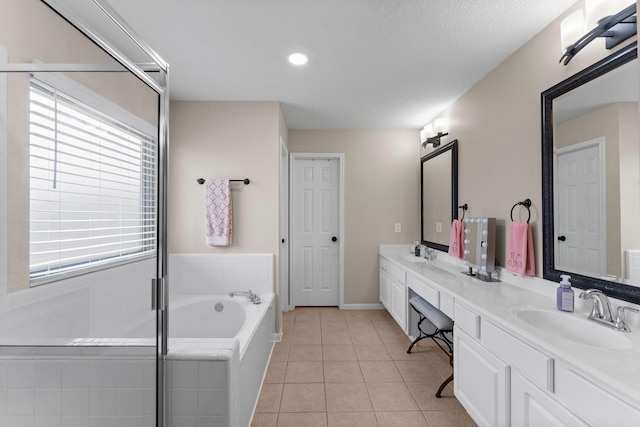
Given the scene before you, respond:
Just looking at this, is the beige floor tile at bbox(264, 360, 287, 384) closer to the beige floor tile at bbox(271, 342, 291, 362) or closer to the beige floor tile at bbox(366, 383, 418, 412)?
the beige floor tile at bbox(271, 342, 291, 362)

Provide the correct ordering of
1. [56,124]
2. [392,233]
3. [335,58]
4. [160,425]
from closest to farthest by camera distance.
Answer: [56,124] < [160,425] < [335,58] < [392,233]

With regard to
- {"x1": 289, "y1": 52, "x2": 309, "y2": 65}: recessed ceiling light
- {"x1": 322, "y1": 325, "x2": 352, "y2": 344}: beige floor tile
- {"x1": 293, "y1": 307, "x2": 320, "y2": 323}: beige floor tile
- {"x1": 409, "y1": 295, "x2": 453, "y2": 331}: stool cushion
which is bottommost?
{"x1": 322, "y1": 325, "x2": 352, "y2": 344}: beige floor tile

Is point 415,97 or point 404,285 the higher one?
point 415,97

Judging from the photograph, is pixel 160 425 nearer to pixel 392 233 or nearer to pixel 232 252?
pixel 232 252

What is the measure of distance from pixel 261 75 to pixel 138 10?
93cm

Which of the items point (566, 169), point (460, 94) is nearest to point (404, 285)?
point (566, 169)

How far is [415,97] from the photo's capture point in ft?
9.40

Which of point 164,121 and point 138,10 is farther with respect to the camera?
point 138,10

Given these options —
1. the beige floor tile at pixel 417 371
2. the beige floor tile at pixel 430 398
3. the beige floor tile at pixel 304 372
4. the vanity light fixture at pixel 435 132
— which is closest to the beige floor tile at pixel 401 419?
the beige floor tile at pixel 430 398

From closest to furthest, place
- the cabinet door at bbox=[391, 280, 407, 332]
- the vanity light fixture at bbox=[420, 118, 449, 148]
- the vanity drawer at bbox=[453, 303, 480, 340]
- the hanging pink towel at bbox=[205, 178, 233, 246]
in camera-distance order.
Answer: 1. the vanity drawer at bbox=[453, 303, 480, 340]
2. the hanging pink towel at bbox=[205, 178, 233, 246]
3. the cabinet door at bbox=[391, 280, 407, 332]
4. the vanity light fixture at bbox=[420, 118, 449, 148]

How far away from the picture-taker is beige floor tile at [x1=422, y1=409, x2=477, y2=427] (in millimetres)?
1805

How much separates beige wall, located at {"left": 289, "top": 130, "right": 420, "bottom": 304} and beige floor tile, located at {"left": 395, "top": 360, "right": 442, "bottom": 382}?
55.7 inches

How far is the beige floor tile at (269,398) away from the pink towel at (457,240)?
1.94m

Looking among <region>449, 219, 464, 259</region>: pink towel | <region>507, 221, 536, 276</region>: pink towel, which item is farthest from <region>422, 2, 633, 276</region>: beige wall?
<region>449, 219, 464, 259</region>: pink towel
